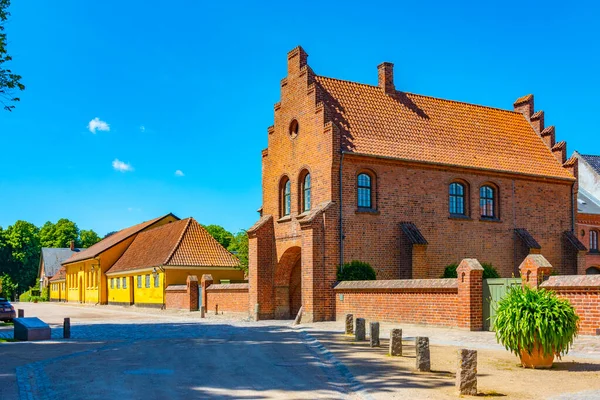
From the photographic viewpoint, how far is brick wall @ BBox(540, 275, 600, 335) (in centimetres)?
1741

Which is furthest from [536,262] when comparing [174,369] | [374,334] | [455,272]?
[174,369]

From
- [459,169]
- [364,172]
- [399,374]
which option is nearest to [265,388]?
[399,374]

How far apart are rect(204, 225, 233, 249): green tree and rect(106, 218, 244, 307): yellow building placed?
153 ft

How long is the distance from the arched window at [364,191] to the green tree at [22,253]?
78419 mm

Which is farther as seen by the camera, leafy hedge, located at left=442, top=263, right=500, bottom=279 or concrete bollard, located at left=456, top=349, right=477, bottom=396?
leafy hedge, located at left=442, top=263, right=500, bottom=279

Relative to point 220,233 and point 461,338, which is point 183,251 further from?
point 220,233

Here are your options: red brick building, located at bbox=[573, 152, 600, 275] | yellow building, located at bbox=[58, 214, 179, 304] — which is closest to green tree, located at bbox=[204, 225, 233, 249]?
yellow building, located at bbox=[58, 214, 179, 304]

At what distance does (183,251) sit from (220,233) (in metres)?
59.8

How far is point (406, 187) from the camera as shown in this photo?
29.5 m

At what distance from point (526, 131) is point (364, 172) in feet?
38.3

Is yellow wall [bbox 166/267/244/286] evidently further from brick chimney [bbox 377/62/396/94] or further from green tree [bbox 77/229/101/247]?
green tree [bbox 77/229/101/247]

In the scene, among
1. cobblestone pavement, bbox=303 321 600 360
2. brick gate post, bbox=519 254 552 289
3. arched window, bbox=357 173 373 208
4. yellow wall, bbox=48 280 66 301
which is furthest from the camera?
yellow wall, bbox=48 280 66 301

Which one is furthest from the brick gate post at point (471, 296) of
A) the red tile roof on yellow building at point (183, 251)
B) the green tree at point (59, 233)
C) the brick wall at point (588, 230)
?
the green tree at point (59, 233)

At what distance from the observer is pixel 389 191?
2909 centimetres
